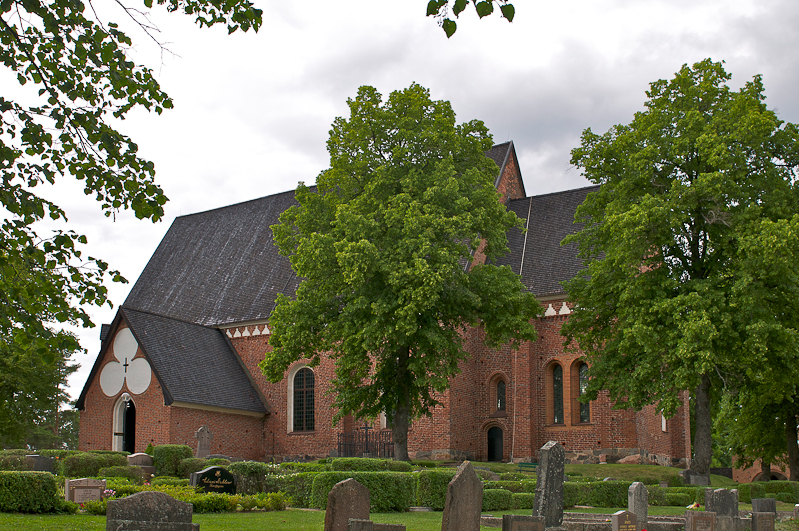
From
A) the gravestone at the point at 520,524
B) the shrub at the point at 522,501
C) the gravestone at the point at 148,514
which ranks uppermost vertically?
the gravestone at the point at 148,514

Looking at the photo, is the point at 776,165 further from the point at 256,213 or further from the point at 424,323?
the point at 256,213

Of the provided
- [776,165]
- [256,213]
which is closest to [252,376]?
[256,213]

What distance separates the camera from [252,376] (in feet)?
101

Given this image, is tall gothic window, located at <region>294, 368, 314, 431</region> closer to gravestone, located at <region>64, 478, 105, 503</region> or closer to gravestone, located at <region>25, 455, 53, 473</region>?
gravestone, located at <region>25, 455, 53, 473</region>

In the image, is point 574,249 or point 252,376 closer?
point 574,249

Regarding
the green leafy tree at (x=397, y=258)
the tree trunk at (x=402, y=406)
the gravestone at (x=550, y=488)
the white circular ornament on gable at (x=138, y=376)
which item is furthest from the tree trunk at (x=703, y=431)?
the white circular ornament on gable at (x=138, y=376)

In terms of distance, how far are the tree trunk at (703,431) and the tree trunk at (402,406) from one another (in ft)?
26.1

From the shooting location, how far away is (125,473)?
60.4ft

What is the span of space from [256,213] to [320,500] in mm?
23601

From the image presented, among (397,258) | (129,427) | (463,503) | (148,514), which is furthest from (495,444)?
(148,514)

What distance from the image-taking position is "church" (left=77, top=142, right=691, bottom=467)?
2531 cm

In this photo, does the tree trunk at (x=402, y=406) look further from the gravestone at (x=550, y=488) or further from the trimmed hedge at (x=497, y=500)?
the gravestone at (x=550, y=488)

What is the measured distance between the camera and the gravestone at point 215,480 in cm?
1577

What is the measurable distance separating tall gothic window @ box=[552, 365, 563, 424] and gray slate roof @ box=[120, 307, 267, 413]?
11638 millimetres
